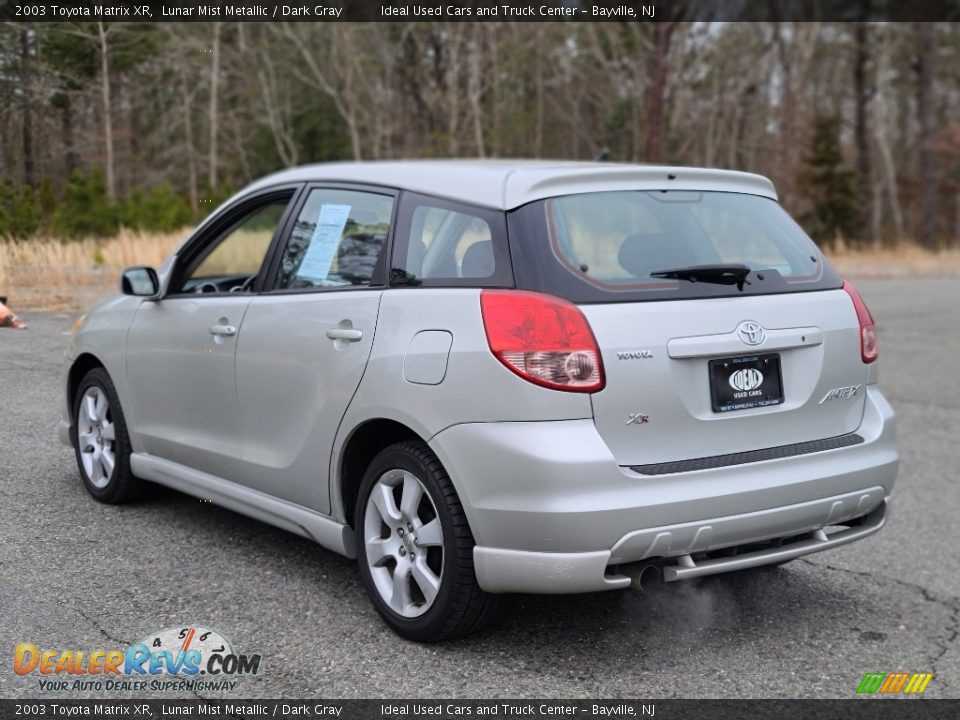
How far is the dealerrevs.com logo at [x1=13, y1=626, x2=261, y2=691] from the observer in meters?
3.78

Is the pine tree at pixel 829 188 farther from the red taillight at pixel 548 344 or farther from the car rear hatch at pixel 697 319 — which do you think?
the red taillight at pixel 548 344

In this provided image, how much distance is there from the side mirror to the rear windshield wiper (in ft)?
8.31

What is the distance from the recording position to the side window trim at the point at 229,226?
494cm

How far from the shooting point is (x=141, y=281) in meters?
5.42

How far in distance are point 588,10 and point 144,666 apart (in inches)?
1502

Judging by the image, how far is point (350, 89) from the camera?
42219 millimetres

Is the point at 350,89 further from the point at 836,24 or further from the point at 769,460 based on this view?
the point at 769,460

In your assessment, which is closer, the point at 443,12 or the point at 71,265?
the point at 71,265

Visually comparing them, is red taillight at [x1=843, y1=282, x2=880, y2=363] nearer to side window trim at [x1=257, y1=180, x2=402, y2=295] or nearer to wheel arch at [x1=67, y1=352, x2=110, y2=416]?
side window trim at [x1=257, y1=180, x2=402, y2=295]

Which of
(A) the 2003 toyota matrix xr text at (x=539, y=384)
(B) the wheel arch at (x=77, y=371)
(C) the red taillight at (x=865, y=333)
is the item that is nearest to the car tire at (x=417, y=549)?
(A) the 2003 toyota matrix xr text at (x=539, y=384)

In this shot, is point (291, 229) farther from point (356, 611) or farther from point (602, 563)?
point (602, 563)

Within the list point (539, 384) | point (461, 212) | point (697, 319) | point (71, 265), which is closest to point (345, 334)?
point (461, 212)

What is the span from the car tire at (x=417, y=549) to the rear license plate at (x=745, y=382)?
97 cm

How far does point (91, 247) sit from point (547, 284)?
5.26 metres
